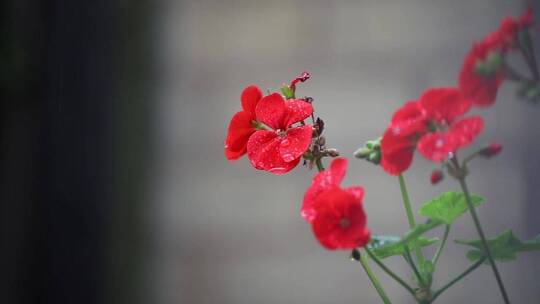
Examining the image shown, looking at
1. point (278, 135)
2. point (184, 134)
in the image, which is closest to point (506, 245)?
point (278, 135)

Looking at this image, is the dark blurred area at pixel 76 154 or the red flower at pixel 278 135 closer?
the red flower at pixel 278 135

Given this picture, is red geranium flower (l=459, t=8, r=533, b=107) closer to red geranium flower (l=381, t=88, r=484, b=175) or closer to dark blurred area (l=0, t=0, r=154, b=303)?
red geranium flower (l=381, t=88, r=484, b=175)

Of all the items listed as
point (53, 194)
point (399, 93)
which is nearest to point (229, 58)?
point (399, 93)

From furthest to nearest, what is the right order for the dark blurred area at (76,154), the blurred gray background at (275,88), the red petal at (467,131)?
the dark blurred area at (76,154), the blurred gray background at (275,88), the red petal at (467,131)

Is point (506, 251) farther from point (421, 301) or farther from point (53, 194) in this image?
point (53, 194)

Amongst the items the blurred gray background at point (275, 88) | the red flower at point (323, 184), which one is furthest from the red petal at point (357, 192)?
the blurred gray background at point (275, 88)

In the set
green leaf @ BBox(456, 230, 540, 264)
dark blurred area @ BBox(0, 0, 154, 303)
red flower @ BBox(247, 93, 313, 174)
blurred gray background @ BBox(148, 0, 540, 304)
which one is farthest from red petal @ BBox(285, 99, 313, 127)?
dark blurred area @ BBox(0, 0, 154, 303)

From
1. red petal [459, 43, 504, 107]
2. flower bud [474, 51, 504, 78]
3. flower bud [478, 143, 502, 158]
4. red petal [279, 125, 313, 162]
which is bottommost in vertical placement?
flower bud [478, 143, 502, 158]

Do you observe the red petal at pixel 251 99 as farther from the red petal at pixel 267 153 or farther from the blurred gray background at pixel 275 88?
the blurred gray background at pixel 275 88
